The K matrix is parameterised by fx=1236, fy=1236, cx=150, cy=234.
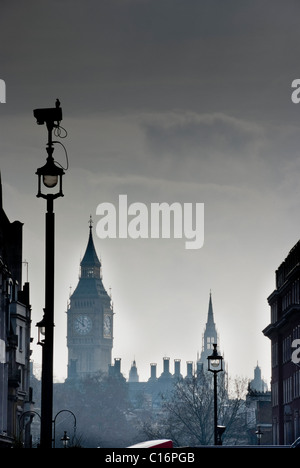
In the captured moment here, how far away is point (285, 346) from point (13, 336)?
117ft

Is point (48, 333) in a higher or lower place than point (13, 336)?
lower

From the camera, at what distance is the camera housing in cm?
1697

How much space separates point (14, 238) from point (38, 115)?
7326 centimetres

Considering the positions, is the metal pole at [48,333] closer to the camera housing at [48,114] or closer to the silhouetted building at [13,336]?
the camera housing at [48,114]

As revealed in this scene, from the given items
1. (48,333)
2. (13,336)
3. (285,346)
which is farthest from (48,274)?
(285,346)

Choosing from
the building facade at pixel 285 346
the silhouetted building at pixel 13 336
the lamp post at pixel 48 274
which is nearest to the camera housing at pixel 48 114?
the lamp post at pixel 48 274

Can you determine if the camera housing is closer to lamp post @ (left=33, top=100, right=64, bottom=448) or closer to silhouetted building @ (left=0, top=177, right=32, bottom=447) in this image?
lamp post @ (left=33, top=100, right=64, bottom=448)

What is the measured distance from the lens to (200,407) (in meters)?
129

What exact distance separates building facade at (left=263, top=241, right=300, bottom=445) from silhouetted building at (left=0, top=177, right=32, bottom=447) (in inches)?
837

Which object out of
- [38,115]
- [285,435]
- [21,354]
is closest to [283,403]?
[285,435]

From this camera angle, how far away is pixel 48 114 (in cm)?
1705

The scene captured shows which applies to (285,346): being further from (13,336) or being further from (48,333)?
(48,333)

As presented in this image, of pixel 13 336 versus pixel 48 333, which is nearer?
pixel 48 333
